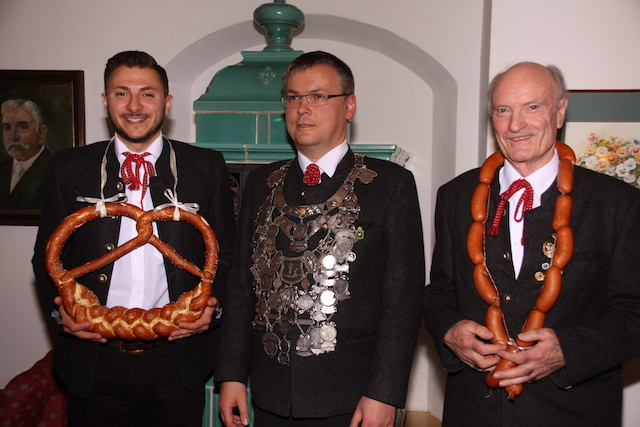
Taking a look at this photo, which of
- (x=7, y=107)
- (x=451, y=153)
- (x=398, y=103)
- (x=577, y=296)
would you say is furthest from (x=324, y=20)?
(x=577, y=296)

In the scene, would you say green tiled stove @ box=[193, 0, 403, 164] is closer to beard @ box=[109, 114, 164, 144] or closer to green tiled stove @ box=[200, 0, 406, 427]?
green tiled stove @ box=[200, 0, 406, 427]

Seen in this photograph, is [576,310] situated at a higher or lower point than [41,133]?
lower

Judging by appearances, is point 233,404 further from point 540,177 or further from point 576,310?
point 540,177

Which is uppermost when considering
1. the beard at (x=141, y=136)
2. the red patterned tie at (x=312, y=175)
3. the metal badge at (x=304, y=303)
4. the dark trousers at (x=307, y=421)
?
the beard at (x=141, y=136)

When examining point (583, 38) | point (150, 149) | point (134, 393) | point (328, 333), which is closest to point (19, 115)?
point (150, 149)

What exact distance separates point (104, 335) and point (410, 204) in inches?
48.3

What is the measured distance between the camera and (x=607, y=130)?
3.22m

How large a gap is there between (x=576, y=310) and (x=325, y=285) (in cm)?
86

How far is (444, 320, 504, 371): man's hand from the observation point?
1.94 meters

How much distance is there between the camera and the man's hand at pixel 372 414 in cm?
206

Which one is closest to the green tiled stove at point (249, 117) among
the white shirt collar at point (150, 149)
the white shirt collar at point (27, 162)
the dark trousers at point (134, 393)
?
the white shirt collar at point (150, 149)

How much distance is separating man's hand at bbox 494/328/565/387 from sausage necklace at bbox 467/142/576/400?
0.03 meters

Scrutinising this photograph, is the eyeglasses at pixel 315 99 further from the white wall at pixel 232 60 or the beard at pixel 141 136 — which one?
the white wall at pixel 232 60

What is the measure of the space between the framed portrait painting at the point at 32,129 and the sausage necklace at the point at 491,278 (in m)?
3.11
